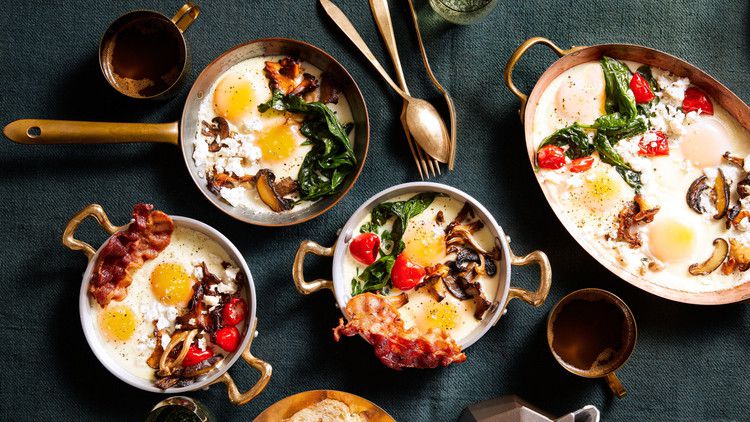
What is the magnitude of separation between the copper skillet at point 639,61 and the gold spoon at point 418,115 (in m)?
0.49

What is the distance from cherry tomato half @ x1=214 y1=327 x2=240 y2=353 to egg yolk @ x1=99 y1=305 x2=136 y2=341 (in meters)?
0.54

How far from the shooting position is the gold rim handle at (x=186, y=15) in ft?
14.0

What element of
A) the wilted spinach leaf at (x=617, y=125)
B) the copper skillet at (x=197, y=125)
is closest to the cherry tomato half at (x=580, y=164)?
the wilted spinach leaf at (x=617, y=125)

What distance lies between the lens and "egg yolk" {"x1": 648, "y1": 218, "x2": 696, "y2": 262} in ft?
14.0

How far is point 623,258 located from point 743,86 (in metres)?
1.43

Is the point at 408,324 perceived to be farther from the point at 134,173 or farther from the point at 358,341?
the point at 134,173

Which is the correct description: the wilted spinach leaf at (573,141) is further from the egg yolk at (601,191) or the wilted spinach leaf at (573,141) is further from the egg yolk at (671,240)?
the egg yolk at (671,240)

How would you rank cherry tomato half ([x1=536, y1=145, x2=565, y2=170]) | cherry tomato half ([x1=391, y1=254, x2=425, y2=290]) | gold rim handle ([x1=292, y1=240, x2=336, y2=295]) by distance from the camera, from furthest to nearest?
cherry tomato half ([x1=536, y1=145, x2=565, y2=170]) < cherry tomato half ([x1=391, y1=254, x2=425, y2=290]) < gold rim handle ([x1=292, y1=240, x2=336, y2=295])

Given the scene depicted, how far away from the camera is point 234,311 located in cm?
414

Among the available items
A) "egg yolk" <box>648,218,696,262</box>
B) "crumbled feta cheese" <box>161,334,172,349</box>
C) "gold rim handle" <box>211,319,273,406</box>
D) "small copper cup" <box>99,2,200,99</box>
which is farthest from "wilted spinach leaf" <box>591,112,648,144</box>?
"crumbled feta cheese" <box>161,334,172,349</box>

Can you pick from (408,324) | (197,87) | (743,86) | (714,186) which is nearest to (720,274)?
(714,186)

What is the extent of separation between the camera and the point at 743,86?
448cm

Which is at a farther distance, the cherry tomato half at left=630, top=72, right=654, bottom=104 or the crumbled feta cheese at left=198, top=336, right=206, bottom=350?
the cherry tomato half at left=630, top=72, right=654, bottom=104

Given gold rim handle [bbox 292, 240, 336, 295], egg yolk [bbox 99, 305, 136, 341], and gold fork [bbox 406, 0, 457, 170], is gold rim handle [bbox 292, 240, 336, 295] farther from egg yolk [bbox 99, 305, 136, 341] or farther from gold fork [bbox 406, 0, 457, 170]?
egg yolk [bbox 99, 305, 136, 341]
